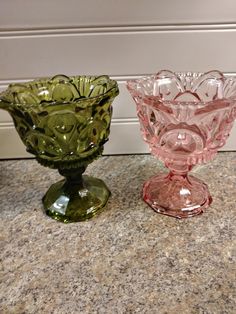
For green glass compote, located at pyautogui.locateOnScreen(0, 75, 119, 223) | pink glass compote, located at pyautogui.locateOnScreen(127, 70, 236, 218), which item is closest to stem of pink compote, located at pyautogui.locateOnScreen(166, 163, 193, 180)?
pink glass compote, located at pyautogui.locateOnScreen(127, 70, 236, 218)

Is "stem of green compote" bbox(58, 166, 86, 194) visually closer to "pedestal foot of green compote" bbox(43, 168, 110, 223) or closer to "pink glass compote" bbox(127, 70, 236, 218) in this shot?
"pedestal foot of green compote" bbox(43, 168, 110, 223)

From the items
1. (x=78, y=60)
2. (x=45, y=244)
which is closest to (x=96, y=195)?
(x=45, y=244)

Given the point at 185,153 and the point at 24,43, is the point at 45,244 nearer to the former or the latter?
the point at 185,153

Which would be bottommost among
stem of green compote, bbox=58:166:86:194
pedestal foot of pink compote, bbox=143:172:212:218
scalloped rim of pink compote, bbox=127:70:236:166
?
pedestal foot of pink compote, bbox=143:172:212:218

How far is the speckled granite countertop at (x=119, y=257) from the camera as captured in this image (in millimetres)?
478

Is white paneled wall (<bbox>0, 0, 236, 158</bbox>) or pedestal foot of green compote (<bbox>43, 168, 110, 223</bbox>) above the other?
white paneled wall (<bbox>0, 0, 236, 158</bbox>)

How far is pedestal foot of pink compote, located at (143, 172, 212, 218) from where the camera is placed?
2.11 ft

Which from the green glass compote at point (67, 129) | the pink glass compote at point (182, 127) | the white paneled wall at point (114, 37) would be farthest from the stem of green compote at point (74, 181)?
the white paneled wall at point (114, 37)

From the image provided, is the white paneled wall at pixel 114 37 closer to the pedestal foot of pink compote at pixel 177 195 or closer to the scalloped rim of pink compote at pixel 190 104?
the scalloped rim of pink compote at pixel 190 104

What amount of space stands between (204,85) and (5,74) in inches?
15.5

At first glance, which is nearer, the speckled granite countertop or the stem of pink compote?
the speckled granite countertop

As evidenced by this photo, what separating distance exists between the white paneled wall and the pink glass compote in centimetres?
6

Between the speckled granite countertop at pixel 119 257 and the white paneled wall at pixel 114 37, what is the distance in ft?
0.76

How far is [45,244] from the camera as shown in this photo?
586mm
